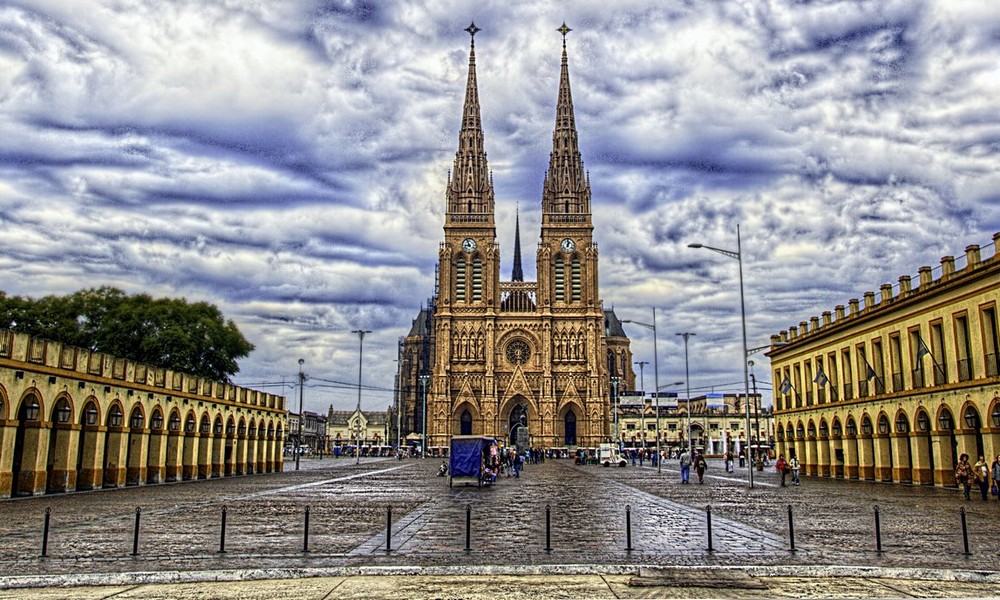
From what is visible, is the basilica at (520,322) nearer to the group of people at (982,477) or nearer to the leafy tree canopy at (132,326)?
the leafy tree canopy at (132,326)

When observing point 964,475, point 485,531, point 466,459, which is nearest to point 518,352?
point 466,459

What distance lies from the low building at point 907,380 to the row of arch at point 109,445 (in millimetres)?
33695

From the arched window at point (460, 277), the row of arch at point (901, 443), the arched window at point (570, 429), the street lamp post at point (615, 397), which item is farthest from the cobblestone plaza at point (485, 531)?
the arched window at point (460, 277)

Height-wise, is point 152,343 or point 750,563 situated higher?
point 152,343

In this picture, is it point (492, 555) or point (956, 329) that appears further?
point (956, 329)

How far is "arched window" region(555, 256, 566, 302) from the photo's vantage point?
388 ft

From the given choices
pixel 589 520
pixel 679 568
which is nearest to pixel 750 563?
pixel 679 568

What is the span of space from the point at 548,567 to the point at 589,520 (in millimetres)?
8201

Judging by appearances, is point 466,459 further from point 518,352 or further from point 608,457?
point 518,352

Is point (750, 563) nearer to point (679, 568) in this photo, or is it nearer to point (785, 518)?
point (679, 568)

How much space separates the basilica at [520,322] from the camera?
370ft

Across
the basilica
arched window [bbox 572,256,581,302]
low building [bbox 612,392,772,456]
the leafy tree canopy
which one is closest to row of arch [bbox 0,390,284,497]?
the leafy tree canopy

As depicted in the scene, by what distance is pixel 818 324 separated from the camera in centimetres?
5116

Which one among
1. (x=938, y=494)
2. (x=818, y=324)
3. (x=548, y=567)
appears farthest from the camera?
(x=818, y=324)
